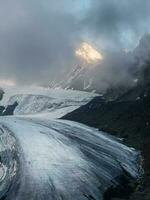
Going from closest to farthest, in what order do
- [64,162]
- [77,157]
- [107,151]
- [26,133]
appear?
[64,162] < [77,157] < [107,151] < [26,133]

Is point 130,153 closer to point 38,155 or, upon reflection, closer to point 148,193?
point 38,155

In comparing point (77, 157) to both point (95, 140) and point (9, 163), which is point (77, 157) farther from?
point (95, 140)

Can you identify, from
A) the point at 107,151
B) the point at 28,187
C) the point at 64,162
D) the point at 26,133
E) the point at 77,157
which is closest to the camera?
the point at 28,187

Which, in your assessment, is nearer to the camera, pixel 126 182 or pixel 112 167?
pixel 126 182

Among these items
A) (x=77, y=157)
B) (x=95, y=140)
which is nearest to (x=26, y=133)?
(x=95, y=140)

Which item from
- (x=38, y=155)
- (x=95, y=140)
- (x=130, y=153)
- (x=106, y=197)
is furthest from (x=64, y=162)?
(x=95, y=140)

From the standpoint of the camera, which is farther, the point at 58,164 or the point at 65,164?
the point at 65,164
